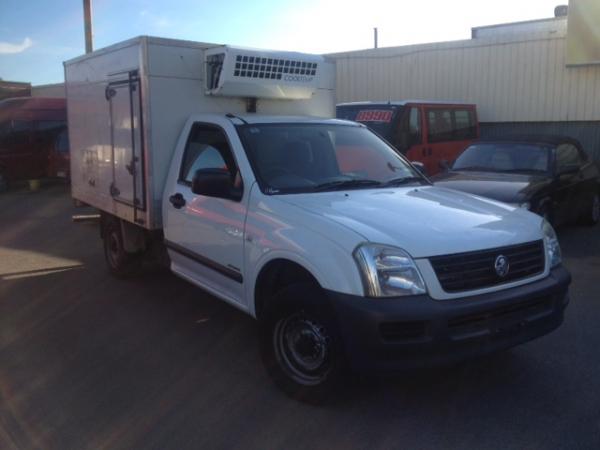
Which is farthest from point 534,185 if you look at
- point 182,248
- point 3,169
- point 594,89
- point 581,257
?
point 3,169

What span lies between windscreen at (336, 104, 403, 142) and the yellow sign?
15.9 feet

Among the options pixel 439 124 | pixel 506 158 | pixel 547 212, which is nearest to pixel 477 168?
pixel 506 158

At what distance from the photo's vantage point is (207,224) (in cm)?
474

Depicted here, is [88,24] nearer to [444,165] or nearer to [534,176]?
[444,165]

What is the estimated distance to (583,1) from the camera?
12.7 m

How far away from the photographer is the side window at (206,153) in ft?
15.7

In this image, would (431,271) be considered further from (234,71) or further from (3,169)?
(3,169)

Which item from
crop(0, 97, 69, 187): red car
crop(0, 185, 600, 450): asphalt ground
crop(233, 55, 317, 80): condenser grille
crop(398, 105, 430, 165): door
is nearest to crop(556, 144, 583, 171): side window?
crop(398, 105, 430, 165): door

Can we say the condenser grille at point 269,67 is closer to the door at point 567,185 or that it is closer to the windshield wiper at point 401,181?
the windshield wiper at point 401,181

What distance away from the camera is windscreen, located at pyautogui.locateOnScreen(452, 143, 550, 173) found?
863 cm

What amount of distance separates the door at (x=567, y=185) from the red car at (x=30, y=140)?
1294cm

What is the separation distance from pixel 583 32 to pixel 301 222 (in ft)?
38.5

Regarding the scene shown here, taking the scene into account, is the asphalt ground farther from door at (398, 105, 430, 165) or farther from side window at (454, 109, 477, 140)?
side window at (454, 109, 477, 140)

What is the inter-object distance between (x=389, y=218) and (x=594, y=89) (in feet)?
38.1
